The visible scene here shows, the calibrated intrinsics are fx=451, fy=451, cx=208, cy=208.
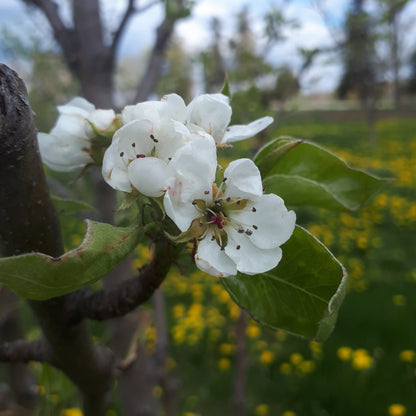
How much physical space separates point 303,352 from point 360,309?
67 centimetres

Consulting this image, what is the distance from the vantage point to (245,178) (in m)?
0.61

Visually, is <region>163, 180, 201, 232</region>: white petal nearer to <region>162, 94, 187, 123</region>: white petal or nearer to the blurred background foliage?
<region>162, 94, 187, 123</region>: white petal

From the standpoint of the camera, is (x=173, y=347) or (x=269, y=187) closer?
(x=269, y=187)

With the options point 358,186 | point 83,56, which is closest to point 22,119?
point 358,186

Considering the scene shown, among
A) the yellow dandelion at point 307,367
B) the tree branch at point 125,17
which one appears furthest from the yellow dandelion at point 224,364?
the tree branch at point 125,17

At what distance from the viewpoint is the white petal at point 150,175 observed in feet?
1.90

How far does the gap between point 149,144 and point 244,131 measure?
18cm

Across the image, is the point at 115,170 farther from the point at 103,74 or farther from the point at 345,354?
the point at 345,354

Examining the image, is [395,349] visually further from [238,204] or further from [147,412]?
[238,204]

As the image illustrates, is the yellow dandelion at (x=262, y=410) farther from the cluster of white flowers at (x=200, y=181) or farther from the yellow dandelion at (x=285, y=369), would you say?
the cluster of white flowers at (x=200, y=181)

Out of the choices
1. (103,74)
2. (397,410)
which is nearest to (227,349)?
(397,410)

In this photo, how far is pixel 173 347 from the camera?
344 cm

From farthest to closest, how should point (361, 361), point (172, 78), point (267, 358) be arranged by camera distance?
point (172, 78), point (267, 358), point (361, 361)

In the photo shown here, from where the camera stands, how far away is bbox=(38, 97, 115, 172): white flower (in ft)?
2.44
